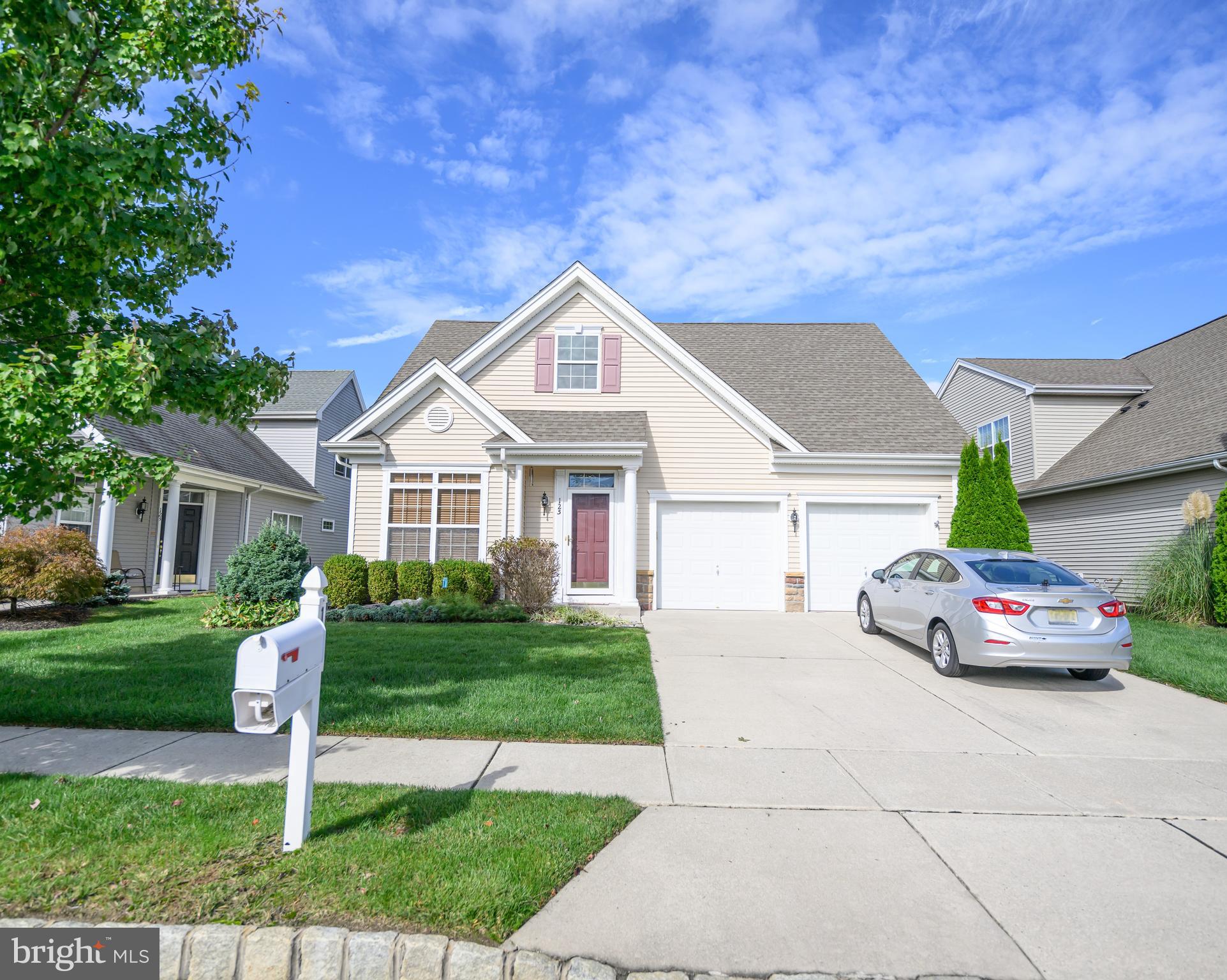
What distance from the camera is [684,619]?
40.3 feet

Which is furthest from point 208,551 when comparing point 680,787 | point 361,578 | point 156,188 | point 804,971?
point 804,971

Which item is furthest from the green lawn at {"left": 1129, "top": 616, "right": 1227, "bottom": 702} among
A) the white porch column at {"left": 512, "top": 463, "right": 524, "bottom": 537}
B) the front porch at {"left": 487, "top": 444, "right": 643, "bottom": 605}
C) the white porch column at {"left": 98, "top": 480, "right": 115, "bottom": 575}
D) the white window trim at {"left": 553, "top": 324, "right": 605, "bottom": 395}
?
the white porch column at {"left": 98, "top": 480, "right": 115, "bottom": 575}

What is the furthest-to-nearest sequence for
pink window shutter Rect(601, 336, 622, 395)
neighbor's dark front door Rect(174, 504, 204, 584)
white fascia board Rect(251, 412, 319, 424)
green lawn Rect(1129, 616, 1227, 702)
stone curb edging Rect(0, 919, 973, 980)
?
white fascia board Rect(251, 412, 319, 424)
neighbor's dark front door Rect(174, 504, 204, 584)
pink window shutter Rect(601, 336, 622, 395)
green lawn Rect(1129, 616, 1227, 702)
stone curb edging Rect(0, 919, 973, 980)

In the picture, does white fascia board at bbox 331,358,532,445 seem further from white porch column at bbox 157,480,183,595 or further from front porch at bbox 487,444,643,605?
white porch column at bbox 157,480,183,595

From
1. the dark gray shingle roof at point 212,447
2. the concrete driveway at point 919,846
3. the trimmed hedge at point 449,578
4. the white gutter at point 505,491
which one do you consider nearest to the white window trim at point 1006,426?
the white gutter at point 505,491

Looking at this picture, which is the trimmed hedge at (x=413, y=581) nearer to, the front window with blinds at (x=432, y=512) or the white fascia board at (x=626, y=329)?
the front window with blinds at (x=432, y=512)

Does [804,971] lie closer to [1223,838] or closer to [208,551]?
[1223,838]

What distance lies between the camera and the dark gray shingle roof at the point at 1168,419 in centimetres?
1406

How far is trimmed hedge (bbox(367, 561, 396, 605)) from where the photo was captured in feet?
41.7

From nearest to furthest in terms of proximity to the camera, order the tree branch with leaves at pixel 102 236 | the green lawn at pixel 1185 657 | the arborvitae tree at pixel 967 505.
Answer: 1. the tree branch with leaves at pixel 102 236
2. the green lawn at pixel 1185 657
3. the arborvitae tree at pixel 967 505

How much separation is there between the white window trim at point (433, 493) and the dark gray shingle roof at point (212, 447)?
436 cm

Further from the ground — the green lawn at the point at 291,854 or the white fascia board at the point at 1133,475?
Answer: the white fascia board at the point at 1133,475

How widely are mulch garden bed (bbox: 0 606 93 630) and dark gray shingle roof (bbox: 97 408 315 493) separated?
373cm

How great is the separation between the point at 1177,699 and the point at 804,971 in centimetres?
692
